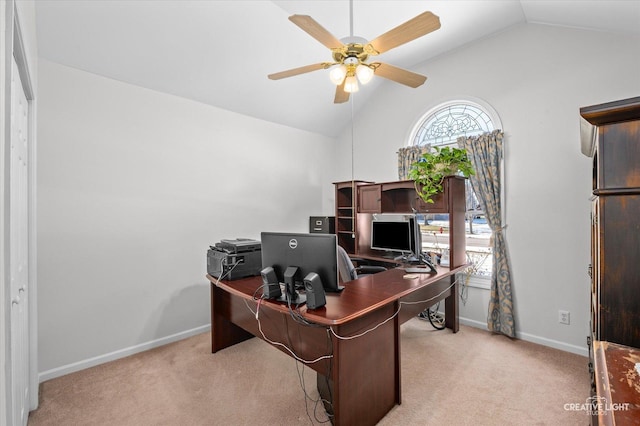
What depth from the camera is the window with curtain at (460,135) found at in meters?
3.45

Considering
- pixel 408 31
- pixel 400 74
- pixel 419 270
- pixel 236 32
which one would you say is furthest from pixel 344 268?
pixel 236 32

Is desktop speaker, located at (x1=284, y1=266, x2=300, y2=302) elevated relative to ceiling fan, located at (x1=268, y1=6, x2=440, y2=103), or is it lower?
lower

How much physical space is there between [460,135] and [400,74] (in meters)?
1.80

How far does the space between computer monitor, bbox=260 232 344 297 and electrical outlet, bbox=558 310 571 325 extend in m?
2.48

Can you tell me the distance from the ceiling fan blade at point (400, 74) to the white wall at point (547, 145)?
5.35ft

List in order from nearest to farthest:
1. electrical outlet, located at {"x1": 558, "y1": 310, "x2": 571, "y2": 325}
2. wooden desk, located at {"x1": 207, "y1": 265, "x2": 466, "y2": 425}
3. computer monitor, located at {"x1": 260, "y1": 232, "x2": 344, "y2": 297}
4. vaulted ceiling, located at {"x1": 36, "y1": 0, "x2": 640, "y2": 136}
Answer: wooden desk, located at {"x1": 207, "y1": 265, "x2": 466, "y2": 425} → computer monitor, located at {"x1": 260, "y1": 232, "x2": 344, "y2": 297} → vaulted ceiling, located at {"x1": 36, "y1": 0, "x2": 640, "y2": 136} → electrical outlet, located at {"x1": 558, "y1": 310, "x2": 571, "y2": 325}

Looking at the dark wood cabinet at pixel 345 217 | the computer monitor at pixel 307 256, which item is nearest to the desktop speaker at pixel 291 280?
the computer monitor at pixel 307 256

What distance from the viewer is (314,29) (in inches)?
68.9

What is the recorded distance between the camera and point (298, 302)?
1845 mm

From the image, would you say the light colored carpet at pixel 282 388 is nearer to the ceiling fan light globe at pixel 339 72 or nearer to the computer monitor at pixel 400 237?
the computer monitor at pixel 400 237

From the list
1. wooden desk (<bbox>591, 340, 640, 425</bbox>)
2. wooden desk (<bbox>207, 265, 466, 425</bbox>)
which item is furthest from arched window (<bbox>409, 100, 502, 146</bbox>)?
wooden desk (<bbox>591, 340, 640, 425</bbox>)

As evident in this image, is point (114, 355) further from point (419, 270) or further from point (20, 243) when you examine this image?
point (419, 270)

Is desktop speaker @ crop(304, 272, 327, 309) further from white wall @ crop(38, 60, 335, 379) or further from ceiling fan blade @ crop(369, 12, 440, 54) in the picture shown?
white wall @ crop(38, 60, 335, 379)

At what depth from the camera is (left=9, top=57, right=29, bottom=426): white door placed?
1.57m
